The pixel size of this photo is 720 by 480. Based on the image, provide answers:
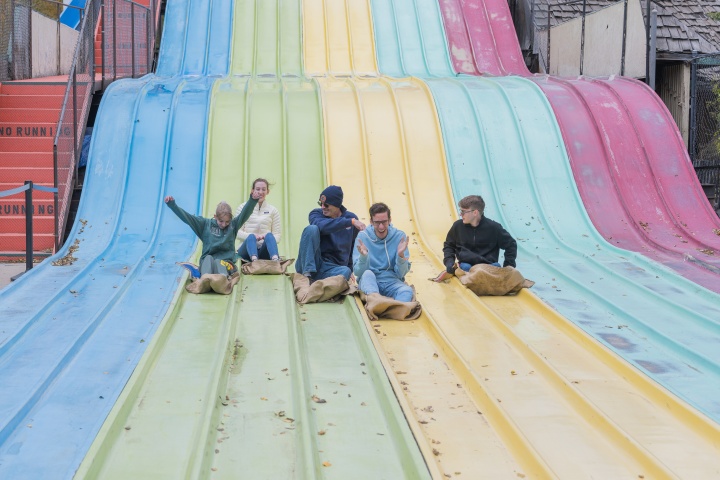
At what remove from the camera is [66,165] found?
31.4ft

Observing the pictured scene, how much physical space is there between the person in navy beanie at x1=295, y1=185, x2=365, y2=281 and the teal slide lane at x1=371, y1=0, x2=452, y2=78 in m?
6.58

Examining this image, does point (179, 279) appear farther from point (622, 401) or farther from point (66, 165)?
point (622, 401)

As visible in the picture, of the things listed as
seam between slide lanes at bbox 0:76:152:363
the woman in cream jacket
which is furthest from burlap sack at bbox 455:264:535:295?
seam between slide lanes at bbox 0:76:152:363

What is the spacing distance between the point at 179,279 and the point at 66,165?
277 centimetres

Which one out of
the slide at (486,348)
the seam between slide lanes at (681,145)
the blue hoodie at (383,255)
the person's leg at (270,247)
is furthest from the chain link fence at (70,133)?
the seam between slide lanes at (681,145)

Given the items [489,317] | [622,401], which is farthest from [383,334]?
[622,401]

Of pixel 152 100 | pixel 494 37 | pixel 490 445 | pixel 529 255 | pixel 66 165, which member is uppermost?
pixel 494 37

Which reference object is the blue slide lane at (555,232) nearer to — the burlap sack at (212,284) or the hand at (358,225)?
the hand at (358,225)

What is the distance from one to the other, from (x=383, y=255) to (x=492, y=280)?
0.95 metres

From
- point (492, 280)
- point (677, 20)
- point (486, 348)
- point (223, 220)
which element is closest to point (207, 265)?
point (223, 220)

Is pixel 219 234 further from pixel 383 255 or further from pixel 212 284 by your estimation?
pixel 383 255

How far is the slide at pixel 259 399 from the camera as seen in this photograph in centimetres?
402

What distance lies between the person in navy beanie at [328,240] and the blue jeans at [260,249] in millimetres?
697

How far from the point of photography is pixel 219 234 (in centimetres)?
761
